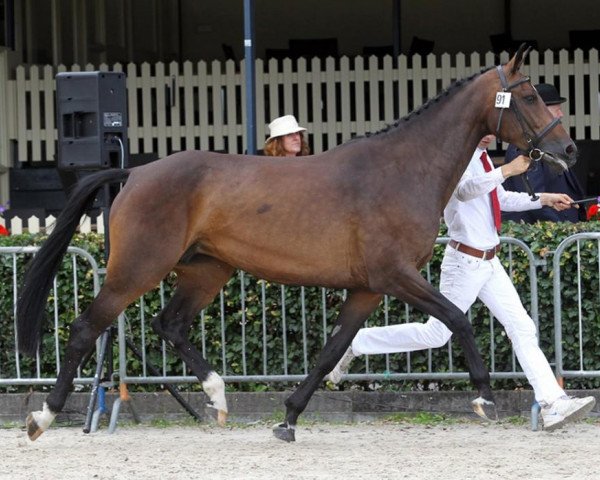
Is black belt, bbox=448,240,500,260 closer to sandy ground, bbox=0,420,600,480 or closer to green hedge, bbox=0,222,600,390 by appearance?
green hedge, bbox=0,222,600,390

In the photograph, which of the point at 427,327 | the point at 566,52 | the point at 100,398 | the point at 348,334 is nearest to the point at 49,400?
the point at 100,398

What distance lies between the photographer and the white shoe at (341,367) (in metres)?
8.15

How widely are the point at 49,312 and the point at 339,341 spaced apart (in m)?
2.37

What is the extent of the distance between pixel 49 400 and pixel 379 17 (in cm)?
1255

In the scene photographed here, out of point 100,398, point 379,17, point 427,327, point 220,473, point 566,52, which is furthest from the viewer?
point 379,17

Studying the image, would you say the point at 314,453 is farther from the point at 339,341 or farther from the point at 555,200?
the point at 555,200

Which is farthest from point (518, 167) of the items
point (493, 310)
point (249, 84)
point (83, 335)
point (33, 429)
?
point (249, 84)

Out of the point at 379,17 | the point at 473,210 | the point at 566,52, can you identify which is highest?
the point at 379,17

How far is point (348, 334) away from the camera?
7586 mm

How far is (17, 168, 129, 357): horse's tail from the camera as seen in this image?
25.8 ft

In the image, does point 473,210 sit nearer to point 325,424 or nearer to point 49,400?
point 325,424

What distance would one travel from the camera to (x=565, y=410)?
24.9 feet

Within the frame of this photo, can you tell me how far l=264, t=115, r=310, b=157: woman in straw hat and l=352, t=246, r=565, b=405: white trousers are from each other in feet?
5.18

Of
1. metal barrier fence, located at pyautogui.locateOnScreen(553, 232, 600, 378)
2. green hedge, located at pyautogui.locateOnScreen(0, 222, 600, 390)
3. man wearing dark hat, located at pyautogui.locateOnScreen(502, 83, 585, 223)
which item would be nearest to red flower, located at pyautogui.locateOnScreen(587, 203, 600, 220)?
man wearing dark hat, located at pyautogui.locateOnScreen(502, 83, 585, 223)
